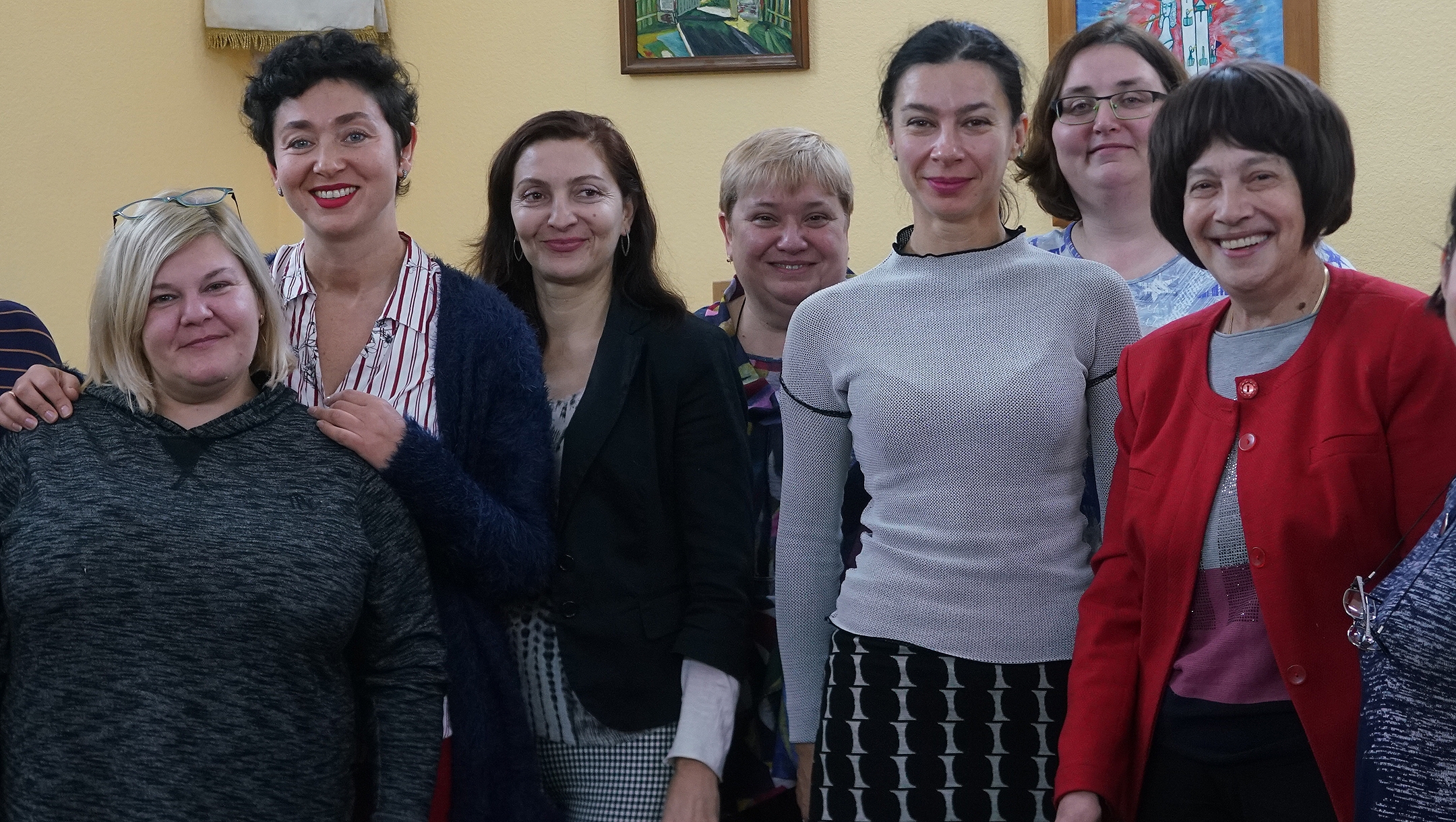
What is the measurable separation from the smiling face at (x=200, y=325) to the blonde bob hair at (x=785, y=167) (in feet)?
2.98

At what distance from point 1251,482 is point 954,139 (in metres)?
0.58

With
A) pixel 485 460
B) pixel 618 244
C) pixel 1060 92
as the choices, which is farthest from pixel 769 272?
pixel 485 460

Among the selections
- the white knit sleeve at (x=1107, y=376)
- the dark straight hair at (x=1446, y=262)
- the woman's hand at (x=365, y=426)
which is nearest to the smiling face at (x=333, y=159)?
the woman's hand at (x=365, y=426)

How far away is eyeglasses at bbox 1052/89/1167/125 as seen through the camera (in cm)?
196

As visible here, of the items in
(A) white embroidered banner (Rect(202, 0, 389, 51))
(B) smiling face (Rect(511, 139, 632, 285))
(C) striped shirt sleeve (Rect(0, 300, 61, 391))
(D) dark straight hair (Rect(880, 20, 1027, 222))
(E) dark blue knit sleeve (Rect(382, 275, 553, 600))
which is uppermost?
(A) white embroidered banner (Rect(202, 0, 389, 51))

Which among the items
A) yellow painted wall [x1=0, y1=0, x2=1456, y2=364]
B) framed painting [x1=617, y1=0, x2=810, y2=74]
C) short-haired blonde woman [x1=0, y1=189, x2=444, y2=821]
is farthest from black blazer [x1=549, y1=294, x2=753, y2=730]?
framed painting [x1=617, y1=0, x2=810, y2=74]

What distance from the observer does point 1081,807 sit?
4.33 feet

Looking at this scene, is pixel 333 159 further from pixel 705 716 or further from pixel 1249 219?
pixel 1249 219

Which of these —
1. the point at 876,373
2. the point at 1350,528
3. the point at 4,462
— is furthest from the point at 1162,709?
the point at 4,462

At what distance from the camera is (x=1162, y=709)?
1302 millimetres

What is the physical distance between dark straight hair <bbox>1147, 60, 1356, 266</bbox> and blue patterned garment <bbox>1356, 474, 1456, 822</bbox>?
35 cm

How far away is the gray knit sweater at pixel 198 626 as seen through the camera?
1.34m

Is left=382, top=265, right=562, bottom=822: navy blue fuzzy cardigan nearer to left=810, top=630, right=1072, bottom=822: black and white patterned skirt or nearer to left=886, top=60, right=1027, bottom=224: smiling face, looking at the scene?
left=810, top=630, right=1072, bottom=822: black and white patterned skirt

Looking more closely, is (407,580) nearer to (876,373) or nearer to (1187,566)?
(876,373)
